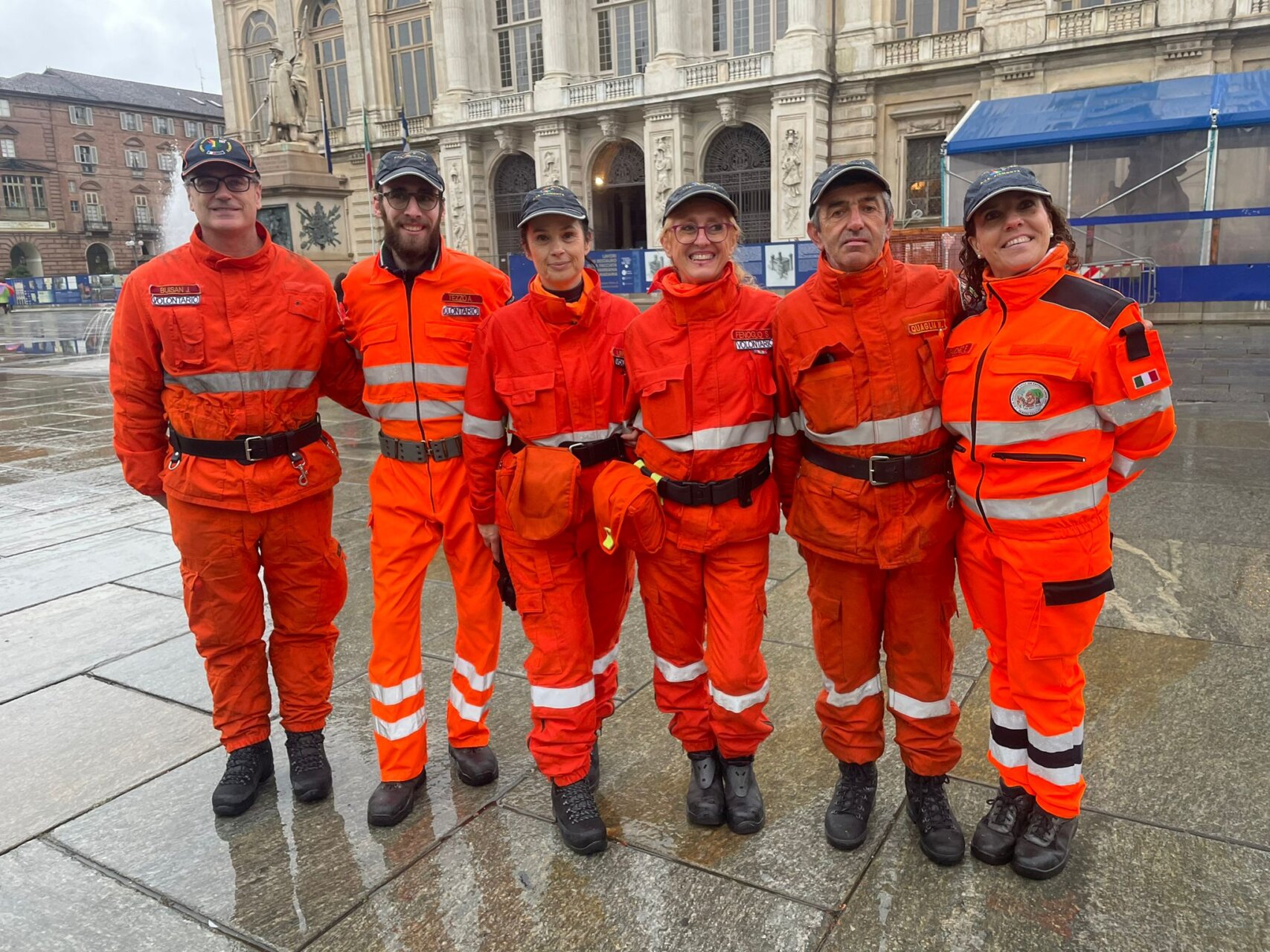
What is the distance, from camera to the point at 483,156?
3244 cm

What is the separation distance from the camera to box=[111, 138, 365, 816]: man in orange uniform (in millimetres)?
3018

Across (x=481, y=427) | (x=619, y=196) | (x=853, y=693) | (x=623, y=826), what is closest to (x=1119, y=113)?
(x=853, y=693)

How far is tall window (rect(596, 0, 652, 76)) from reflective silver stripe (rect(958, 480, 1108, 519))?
98.7 feet

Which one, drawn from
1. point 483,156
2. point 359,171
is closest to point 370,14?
point 359,171

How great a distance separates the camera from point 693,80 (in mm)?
27000

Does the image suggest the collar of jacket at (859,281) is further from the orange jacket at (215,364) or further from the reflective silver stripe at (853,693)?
the orange jacket at (215,364)

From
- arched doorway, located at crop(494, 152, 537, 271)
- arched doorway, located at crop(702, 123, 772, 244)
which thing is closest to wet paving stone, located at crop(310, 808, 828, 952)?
arched doorway, located at crop(702, 123, 772, 244)

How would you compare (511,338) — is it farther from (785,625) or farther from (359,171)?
(359,171)

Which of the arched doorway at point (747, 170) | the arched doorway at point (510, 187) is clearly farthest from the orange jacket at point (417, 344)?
the arched doorway at point (510, 187)

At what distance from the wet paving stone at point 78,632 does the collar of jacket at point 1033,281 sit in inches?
164

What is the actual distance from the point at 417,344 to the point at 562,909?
187 cm

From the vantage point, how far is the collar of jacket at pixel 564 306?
289 cm

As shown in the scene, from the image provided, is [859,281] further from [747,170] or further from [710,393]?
[747,170]

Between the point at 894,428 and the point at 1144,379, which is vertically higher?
the point at 1144,379
